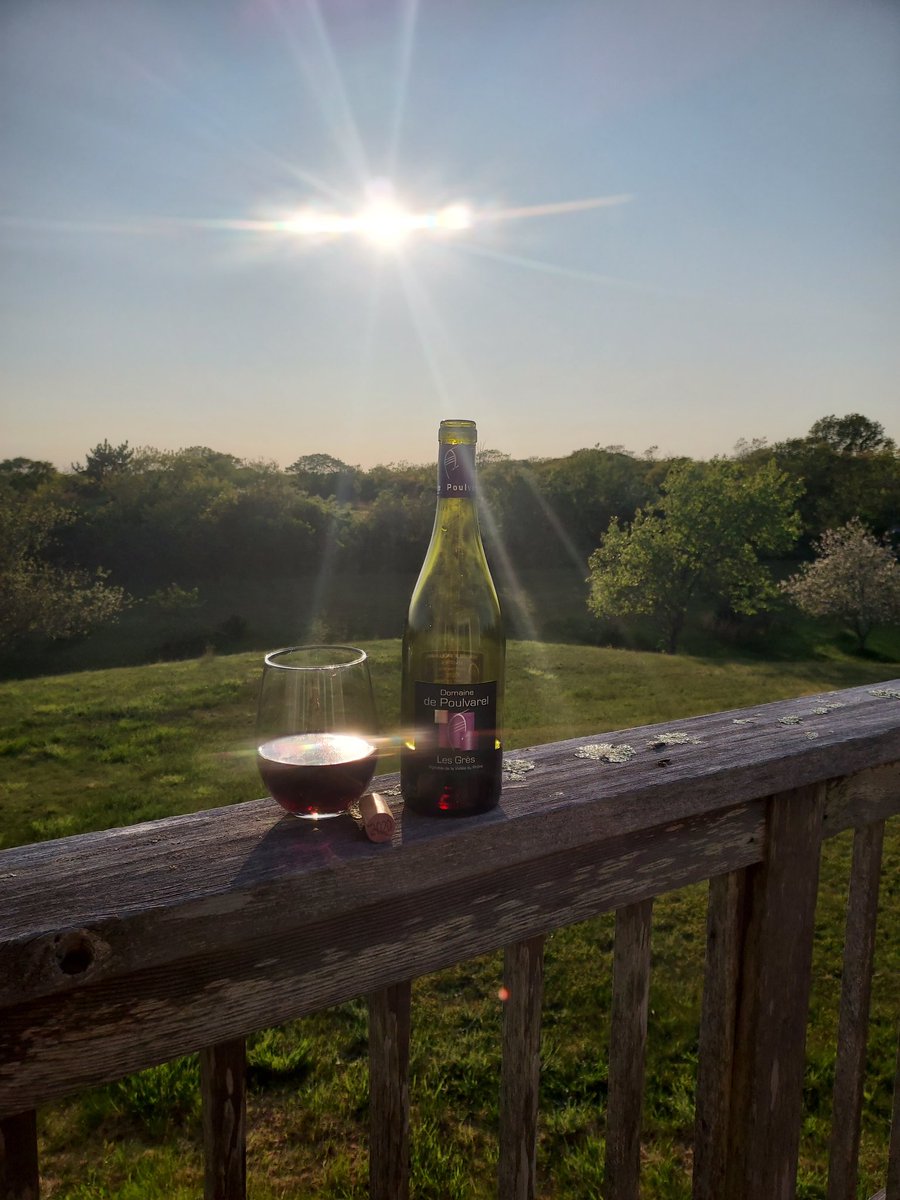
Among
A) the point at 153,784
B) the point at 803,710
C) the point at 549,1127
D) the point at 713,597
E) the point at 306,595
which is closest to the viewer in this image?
the point at 803,710

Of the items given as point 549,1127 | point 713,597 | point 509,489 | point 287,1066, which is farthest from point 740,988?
point 509,489

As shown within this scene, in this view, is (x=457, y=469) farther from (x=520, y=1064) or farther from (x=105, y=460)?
(x=105, y=460)

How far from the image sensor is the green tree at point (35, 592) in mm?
24609

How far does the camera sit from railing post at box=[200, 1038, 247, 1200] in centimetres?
88

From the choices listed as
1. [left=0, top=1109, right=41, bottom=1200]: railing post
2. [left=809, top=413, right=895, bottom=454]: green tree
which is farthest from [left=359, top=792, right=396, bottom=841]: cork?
[left=809, top=413, right=895, bottom=454]: green tree

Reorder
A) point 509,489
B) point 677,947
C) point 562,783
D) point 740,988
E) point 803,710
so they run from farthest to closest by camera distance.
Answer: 1. point 509,489
2. point 677,947
3. point 803,710
4. point 740,988
5. point 562,783

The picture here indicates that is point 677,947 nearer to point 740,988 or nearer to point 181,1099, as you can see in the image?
point 181,1099

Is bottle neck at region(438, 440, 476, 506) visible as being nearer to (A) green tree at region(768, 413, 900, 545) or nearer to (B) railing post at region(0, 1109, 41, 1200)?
(B) railing post at region(0, 1109, 41, 1200)

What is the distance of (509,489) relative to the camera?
35.8 m

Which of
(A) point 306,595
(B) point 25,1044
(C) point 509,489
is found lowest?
(A) point 306,595

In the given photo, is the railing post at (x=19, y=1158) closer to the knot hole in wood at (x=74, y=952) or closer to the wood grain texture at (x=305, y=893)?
the wood grain texture at (x=305, y=893)

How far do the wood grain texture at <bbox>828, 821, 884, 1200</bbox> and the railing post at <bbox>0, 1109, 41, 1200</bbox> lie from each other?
4.53ft

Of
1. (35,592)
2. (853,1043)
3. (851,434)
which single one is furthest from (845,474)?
(853,1043)

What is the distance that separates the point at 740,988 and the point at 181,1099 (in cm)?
279
